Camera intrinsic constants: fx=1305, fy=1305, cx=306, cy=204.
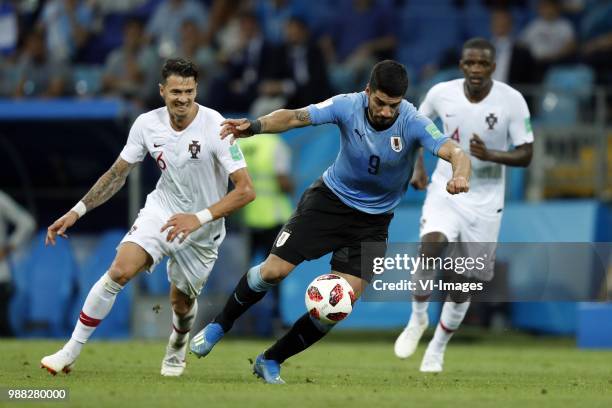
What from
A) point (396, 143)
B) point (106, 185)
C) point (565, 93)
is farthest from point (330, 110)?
point (565, 93)

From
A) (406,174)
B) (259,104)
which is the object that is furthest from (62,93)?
(406,174)

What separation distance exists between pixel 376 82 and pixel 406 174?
960 millimetres

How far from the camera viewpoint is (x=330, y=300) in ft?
31.8

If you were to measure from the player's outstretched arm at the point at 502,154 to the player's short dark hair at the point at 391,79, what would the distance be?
2.07m

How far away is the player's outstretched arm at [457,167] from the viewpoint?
895 cm

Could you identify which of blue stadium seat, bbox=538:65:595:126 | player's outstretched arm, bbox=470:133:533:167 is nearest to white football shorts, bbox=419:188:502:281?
player's outstretched arm, bbox=470:133:533:167

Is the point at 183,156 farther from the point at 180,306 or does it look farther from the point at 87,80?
the point at 87,80

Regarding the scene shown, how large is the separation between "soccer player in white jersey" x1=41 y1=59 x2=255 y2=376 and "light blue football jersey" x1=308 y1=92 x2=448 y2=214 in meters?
0.77

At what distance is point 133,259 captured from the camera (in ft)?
32.8

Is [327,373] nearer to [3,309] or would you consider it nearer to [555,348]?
[555,348]

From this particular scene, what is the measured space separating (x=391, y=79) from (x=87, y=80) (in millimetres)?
11098

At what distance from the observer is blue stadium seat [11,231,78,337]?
56.7 ft

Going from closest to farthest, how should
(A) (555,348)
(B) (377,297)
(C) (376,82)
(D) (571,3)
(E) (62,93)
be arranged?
(C) (376,82) → (B) (377,297) → (A) (555,348) → (E) (62,93) → (D) (571,3)

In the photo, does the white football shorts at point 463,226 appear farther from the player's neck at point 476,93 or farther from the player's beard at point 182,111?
the player's beard at point 182,111
